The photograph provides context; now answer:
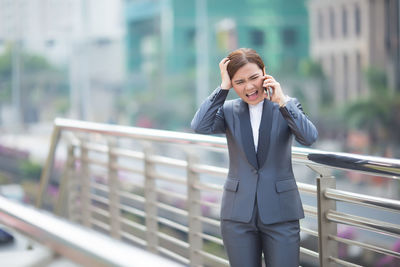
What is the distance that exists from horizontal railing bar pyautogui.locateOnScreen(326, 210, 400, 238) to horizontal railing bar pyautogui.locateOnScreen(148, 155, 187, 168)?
37.9 inches

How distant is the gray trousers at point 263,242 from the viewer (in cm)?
181

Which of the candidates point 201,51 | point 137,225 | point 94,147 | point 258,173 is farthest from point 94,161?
point 201,51

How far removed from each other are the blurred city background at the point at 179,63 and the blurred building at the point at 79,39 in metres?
0.02

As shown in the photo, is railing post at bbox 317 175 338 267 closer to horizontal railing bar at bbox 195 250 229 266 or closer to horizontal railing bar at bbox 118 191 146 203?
horizontal railing bar at bbox 195 250 229 266

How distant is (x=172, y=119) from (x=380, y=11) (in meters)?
5.37

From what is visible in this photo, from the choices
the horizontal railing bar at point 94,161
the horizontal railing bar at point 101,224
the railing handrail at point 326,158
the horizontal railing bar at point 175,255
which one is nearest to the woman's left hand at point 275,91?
the railing handrail at point 326,158

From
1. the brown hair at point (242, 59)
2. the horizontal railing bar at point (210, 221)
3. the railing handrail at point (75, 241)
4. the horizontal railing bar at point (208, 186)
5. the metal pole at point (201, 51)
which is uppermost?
the metal pole at point (201, 51)

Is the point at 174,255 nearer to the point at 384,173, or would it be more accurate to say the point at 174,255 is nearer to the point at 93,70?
the point at 384,173

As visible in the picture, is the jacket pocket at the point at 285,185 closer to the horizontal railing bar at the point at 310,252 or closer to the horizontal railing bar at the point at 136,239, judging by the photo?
the horizontal railing bar at the point at 310,252

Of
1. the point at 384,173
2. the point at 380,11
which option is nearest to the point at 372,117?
the point at 380,11

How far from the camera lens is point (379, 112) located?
13680 mm

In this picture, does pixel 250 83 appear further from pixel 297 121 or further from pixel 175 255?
pixel 175 255

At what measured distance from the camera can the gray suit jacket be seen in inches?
70.2

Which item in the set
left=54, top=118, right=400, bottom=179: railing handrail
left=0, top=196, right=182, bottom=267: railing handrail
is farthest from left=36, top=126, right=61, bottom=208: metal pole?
left=0, top=196, right=182, bottom=267: railing handrail
